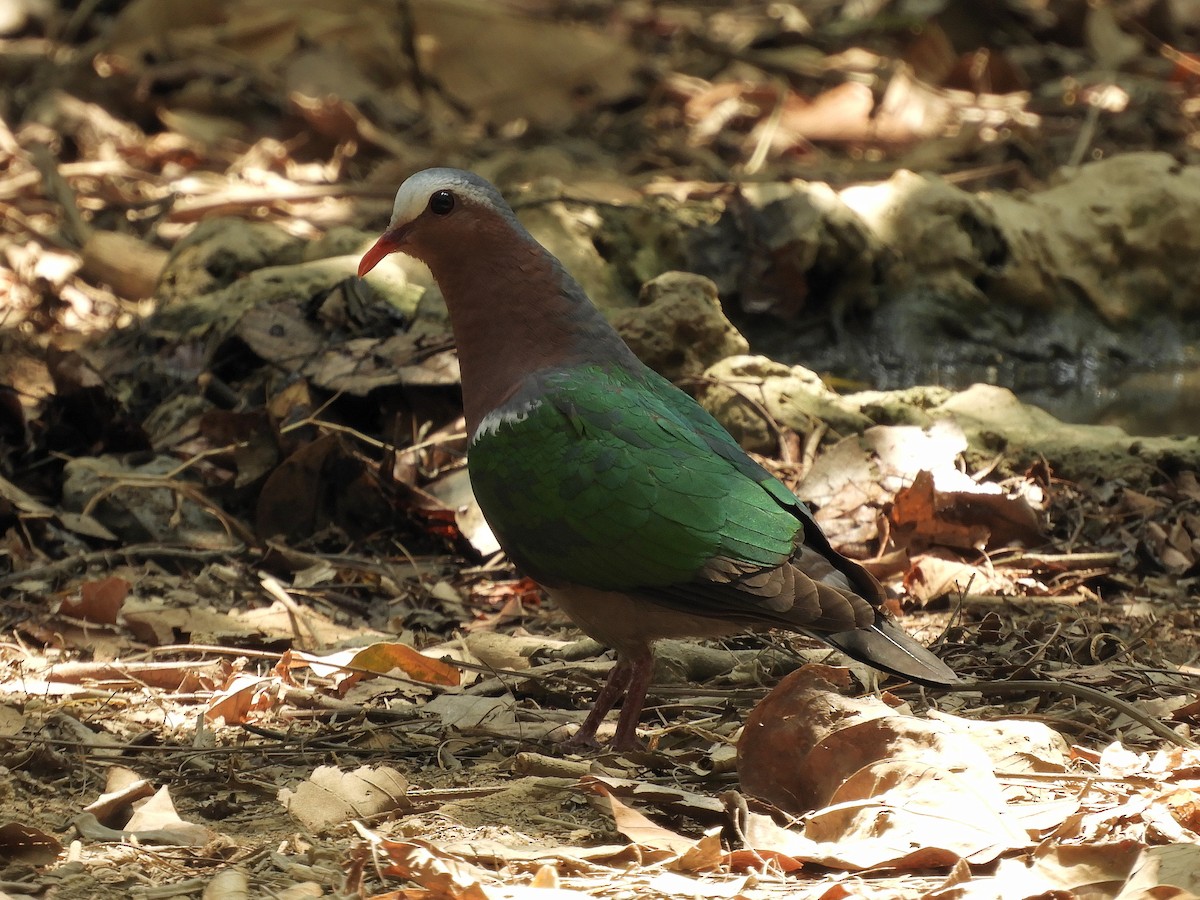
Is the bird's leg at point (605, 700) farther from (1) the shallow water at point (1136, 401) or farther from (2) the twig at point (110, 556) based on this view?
(1) the shallow water at point (1136, 401)

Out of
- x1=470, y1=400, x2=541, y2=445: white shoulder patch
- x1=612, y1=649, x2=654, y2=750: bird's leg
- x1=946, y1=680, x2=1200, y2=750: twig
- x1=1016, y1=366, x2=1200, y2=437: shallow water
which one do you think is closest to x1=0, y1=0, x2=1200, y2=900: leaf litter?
x1=946, y1=680, x2=1200, y2=750: twig

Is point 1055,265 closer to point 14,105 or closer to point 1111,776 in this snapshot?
point 1111,776

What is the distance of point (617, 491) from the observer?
3574mm

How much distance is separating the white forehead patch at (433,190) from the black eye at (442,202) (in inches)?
0.4

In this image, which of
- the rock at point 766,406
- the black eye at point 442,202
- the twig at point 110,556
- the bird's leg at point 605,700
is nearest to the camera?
the bird's leg at point 605,700

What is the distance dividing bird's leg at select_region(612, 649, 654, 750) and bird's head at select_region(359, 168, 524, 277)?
3.89 feet

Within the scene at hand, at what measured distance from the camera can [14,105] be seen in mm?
9594

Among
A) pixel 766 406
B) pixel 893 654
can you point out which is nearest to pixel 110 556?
pixel 766 406

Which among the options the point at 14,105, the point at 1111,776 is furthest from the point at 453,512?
the point at 14,105

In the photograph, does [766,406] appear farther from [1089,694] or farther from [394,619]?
[1089,694]

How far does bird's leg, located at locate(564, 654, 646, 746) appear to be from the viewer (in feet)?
12.1

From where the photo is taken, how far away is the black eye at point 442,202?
154 inches

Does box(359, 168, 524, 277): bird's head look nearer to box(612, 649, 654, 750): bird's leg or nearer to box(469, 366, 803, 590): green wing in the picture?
box(469, 366, 803, 590): green wing

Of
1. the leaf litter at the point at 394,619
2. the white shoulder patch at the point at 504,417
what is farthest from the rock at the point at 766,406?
the white shoulder patch at the point at 504,417
